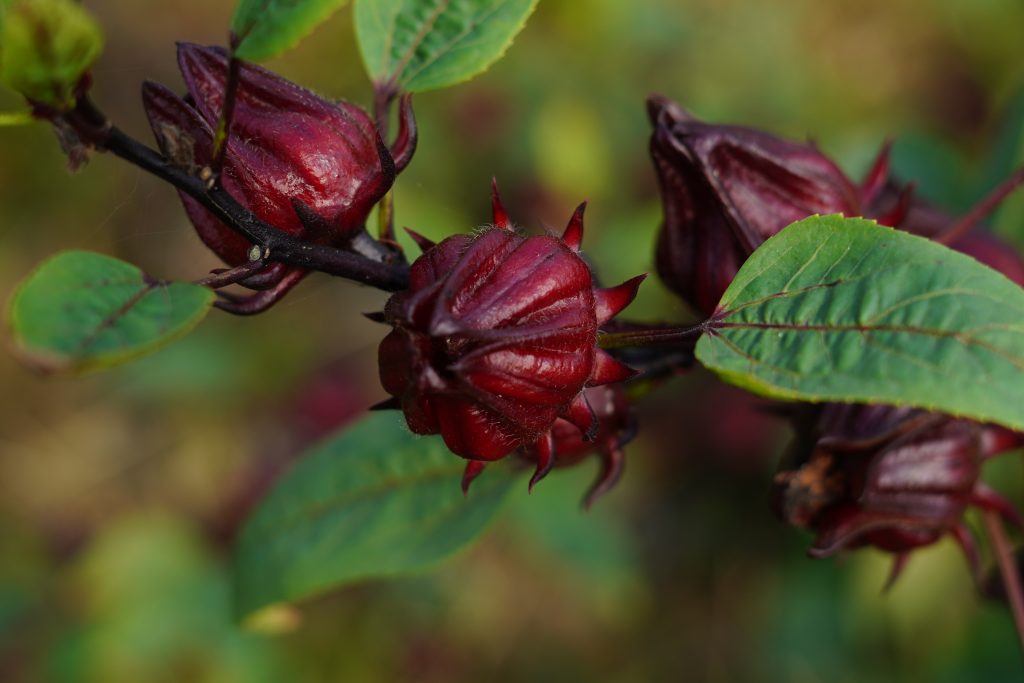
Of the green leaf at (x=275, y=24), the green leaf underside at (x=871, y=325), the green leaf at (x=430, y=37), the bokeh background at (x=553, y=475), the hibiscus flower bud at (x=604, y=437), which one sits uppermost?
the green leaf at (x=275, y=24)

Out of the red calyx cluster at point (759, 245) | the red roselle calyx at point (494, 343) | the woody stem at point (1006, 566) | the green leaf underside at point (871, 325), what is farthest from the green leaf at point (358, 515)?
the woody stem at point (1006, 566)

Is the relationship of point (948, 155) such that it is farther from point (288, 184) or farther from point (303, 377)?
point (303, 377)

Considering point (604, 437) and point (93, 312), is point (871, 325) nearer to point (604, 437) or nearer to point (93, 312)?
point (604, 437)

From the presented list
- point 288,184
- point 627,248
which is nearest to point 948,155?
point 627,248

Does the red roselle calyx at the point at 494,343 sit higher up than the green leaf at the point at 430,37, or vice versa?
the green leaf at the point at 430,37

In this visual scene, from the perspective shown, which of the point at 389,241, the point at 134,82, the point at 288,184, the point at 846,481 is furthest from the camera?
the point at 134,82

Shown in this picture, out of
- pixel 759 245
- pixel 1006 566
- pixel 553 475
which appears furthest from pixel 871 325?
pixel 553 475

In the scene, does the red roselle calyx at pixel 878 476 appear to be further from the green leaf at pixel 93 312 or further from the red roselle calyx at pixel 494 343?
the green leaf at pixel 93 312
